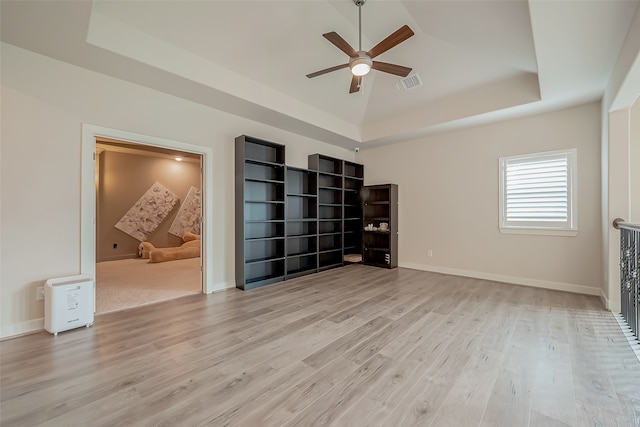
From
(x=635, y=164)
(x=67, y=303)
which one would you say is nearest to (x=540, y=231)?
(x=635, y=164)

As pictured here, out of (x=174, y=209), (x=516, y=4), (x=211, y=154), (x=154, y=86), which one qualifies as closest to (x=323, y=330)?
(x=211, y=154)

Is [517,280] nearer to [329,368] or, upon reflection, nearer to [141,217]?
[329,368]

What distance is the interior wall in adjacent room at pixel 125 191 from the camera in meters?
6.61

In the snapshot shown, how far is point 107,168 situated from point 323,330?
23.2ft

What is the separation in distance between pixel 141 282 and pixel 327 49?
4643 millimetres

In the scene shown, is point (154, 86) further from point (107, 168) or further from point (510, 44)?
point (107, 168)

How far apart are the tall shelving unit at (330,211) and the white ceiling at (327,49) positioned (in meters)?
1.25

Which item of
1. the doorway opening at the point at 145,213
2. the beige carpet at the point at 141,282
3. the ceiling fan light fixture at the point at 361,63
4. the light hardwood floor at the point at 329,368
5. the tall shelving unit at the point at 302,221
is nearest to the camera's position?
the light hardwood floor at the point at 329,368

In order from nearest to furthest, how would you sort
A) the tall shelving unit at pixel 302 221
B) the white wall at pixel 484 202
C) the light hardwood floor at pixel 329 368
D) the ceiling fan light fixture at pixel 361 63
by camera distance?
1. the light hardwood floor at pixel 329 368
2. the ceiling fan light fixture at pixel 361 63
3. the white wall at pixel 484 202
4. the tall shelving unit at pixel 302 221

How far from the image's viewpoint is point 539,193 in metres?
4.14

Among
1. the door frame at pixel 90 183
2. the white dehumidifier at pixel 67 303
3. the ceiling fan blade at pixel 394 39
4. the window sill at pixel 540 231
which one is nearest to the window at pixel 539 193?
the window sill at pixel 540 231

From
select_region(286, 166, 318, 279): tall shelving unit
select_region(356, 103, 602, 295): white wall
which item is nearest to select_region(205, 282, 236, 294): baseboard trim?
select_region(286, 166, 318, 279): tall shelving unit

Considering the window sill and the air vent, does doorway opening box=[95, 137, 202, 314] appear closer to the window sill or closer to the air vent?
the air vent

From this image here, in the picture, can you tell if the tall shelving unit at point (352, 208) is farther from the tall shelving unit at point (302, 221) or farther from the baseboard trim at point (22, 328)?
the baseboard trim at point (22, 328)
